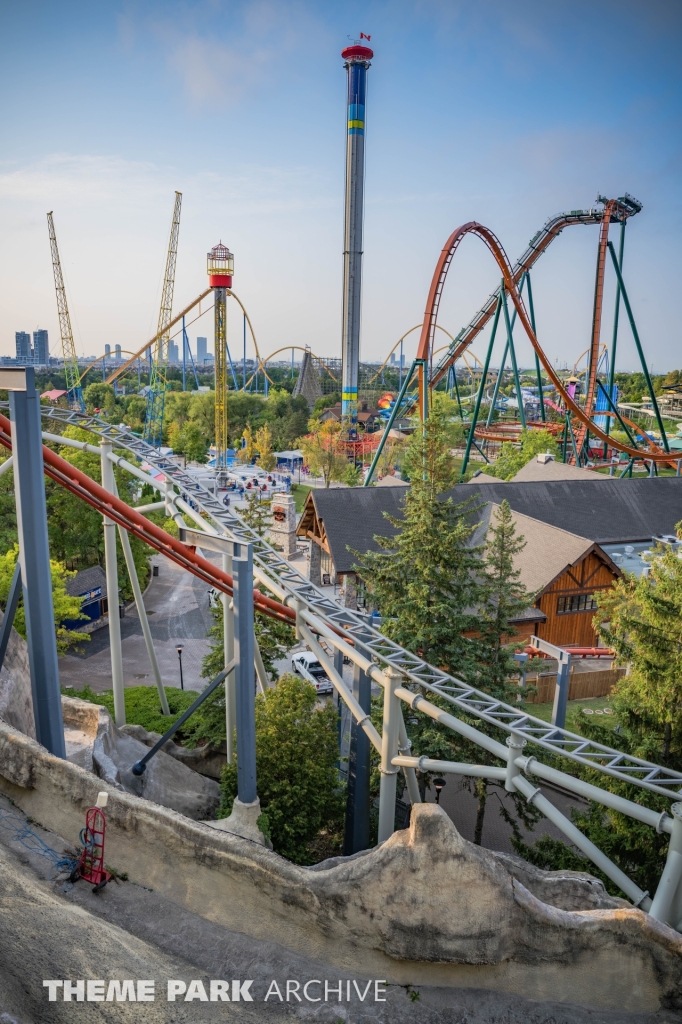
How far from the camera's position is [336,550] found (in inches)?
1083

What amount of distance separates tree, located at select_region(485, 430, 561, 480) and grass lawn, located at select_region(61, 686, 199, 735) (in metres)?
29.6

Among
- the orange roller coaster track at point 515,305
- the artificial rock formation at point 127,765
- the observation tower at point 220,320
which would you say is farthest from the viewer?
the observation tower at point 220,320

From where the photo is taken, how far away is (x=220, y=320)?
54562 mm

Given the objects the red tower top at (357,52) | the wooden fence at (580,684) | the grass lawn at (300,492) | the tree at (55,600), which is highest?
the red tower top at (357,52)

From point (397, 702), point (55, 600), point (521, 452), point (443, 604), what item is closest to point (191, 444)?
point (521, 452)

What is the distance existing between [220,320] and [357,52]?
1203 inches

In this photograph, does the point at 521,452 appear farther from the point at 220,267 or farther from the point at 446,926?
the point at 446,926

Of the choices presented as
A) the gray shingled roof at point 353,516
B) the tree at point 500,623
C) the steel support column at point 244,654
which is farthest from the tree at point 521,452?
the steel support column at point 244,654

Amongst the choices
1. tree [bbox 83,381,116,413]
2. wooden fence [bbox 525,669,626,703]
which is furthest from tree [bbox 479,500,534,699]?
tree [bbox 83,381,116,413]

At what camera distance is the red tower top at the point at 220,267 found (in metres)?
51.6

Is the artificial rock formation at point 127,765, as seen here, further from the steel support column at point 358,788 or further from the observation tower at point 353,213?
the observation tower at point 353,213

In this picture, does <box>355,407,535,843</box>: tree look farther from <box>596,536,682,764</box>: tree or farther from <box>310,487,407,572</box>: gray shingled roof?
<box>310,487,407,572</box>: gray shingled roof

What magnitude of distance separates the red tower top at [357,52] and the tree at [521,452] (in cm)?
3998

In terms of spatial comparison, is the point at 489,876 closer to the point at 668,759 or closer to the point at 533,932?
the point at 533,932
